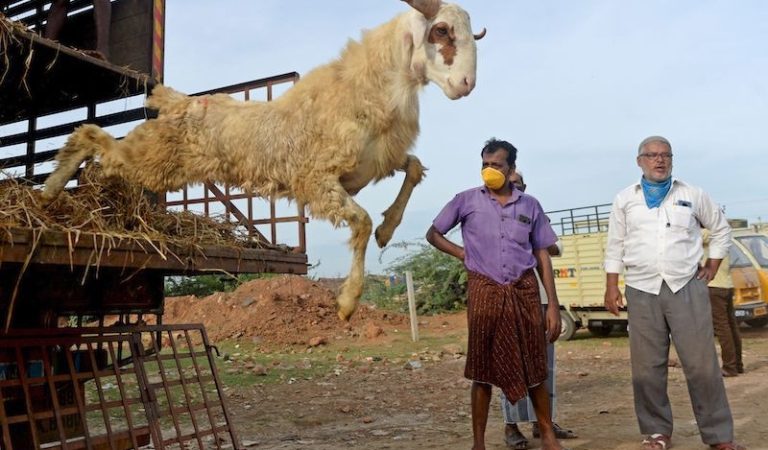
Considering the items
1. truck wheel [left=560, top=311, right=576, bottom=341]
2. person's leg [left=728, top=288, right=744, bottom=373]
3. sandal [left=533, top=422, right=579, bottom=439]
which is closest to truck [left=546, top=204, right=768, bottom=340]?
truck wheel [left=560, top=311, right=576, bottom=341]

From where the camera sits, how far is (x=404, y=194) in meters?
3.55

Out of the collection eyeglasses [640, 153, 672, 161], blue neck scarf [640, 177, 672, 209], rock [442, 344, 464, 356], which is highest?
eyeglasses [640, 153, 672, 161]

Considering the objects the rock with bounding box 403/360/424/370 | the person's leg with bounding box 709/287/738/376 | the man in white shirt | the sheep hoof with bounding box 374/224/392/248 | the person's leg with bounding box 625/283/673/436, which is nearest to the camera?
the sheep hoof with bounding box 374/224/392/248

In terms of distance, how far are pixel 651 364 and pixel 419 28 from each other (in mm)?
2805

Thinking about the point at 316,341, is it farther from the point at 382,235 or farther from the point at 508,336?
the point at 382,235

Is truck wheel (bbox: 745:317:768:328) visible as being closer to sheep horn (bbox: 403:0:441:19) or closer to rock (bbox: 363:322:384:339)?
rock (bbox: 363:322:384:339)

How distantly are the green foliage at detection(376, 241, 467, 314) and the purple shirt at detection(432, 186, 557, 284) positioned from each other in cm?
1393

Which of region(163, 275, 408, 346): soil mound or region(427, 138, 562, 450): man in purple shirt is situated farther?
region(163, 275, 408, 346): soil mound

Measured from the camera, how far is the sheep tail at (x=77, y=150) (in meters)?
3.47

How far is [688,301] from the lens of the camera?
4277 mm

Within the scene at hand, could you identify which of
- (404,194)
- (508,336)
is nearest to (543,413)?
(508,336)

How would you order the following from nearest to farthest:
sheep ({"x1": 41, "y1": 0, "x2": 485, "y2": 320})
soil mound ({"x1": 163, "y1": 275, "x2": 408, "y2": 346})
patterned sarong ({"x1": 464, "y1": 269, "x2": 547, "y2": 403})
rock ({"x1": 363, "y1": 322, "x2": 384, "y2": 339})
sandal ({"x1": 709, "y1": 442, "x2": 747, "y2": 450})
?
sheep ({"x1": 41, "y1": 0, "x2": 485, "y2": 320}) → patterned sarong ({"x1": 464, "y1": 269, "x2": 547, "y2": 403}) → sandal ({"x1": 709, "y1": 442, "x2": 747, "y2": 450}) → rock ({"x1": 363, "y1": 322, "x2": 384, "y2": 339}) → soil mound ({"x1": 163, "y1": 275, "x2": 408, "y2": 346})

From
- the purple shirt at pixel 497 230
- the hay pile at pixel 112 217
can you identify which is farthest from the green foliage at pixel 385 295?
the hay pile at pixel 112 217

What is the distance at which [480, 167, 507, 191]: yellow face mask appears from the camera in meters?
3.94
